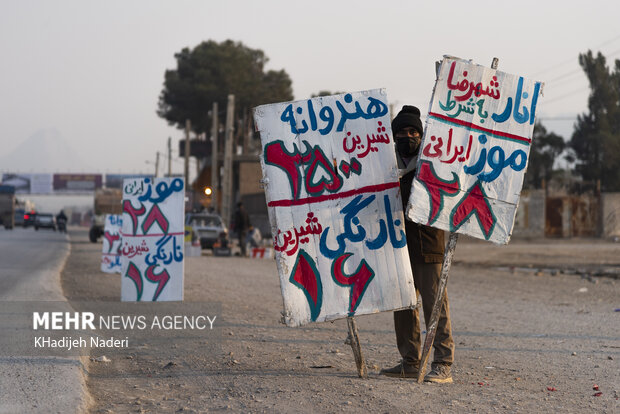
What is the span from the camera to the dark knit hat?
639 centimetres

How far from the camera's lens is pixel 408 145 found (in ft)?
21.1

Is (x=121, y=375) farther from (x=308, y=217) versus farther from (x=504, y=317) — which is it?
(x=504, y=317)

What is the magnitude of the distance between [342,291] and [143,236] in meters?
5.86

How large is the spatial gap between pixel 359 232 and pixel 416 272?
1.85 ft

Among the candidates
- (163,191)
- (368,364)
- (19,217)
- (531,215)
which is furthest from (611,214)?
(19,217)

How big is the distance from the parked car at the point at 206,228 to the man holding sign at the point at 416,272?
2602cm

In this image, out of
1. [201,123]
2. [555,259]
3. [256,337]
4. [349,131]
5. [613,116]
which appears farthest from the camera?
[201,123]

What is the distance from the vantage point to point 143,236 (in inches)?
454

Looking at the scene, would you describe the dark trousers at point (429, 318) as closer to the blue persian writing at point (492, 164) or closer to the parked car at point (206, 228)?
the blue persian writing at point (492, 164)

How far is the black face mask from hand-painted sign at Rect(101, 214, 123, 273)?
39.1 feet

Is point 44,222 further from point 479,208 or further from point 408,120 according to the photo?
point 479,208

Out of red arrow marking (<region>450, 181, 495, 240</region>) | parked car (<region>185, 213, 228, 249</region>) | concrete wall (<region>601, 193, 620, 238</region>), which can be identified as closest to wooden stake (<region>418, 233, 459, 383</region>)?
red arrow marking (<region>450, 181, 495, 240</region>)

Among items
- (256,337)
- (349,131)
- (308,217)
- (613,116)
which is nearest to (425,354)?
(308,217)

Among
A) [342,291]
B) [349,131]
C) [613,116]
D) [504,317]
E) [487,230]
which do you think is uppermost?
[613,116]
